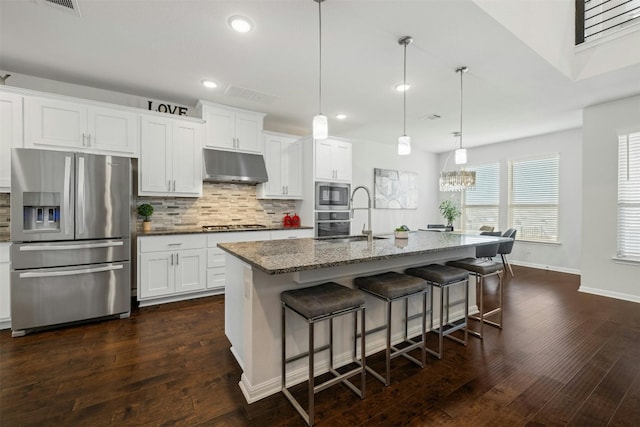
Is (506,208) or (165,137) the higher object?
(165,137)

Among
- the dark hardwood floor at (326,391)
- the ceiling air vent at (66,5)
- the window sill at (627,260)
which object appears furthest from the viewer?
the window sill at (627,260)

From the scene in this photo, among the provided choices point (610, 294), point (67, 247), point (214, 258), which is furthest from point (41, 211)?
point (610, 294)

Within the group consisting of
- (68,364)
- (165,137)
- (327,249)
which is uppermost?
(165,137)

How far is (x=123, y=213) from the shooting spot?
125 inches

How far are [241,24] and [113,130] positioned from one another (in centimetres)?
224

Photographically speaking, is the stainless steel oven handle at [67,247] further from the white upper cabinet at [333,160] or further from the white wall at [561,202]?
the white wall at [561,202]

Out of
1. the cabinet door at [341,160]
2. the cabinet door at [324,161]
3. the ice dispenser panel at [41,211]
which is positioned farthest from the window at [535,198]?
the ice dispenser panel at [41,211]

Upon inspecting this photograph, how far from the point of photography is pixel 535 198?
592 centimetres

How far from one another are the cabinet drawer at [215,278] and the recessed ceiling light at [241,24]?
9.42 ft

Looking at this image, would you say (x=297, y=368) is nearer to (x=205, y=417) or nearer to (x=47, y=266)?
(x=205, y=417)

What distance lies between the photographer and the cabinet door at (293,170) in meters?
4.80

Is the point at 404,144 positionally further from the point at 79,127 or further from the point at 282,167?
the point at 79,127

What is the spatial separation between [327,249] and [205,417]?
4.20ft

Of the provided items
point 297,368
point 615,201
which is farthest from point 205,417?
point 615,201
